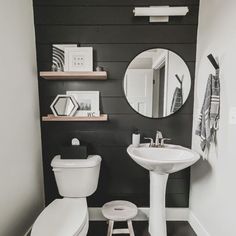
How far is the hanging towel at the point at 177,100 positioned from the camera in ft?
6.06

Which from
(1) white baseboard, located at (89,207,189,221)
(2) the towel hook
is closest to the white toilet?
(1) white baseboard, located at (89,207,189,221)

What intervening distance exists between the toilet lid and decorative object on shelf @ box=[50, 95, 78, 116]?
77 centimetres

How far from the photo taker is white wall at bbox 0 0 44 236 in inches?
52.3

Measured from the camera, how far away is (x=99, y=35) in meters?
1.79

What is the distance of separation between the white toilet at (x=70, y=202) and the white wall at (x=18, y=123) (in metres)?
0.23

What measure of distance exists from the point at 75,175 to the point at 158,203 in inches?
29.0

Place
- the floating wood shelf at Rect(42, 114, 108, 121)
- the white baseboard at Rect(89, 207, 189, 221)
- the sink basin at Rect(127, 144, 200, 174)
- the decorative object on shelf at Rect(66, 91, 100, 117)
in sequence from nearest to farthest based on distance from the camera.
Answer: the sink basin at Rect(127, 144, 200, 174) < the floating wood shelf at Rect(42, 114, 108, 121) < the decorative object on shelf at Rect(66, 91, 100, 117) < the white baseboard at Rect(89, 207, 189, 221)

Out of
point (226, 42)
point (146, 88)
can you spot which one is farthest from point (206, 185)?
point (226, 42)

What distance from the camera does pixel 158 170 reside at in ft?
4.88

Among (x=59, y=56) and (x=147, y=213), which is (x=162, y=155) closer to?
(x=147, y=213)

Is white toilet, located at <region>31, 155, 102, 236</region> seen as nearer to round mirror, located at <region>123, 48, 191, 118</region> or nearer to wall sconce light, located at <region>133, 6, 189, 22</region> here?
round mirror, located at <region>123, 48, 191, 118</region>

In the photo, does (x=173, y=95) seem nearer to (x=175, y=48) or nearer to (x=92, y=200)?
(x=175, y=48)

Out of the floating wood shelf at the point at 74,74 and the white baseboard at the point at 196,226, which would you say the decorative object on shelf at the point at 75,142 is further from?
the white baseboard at the point at 196,226

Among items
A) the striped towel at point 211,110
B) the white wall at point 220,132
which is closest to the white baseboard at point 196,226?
the white wall at point 220,132
